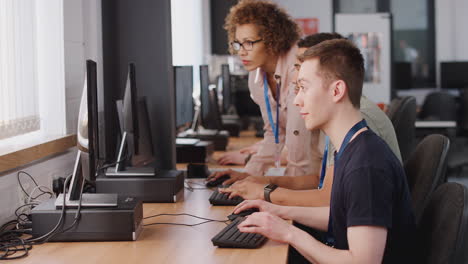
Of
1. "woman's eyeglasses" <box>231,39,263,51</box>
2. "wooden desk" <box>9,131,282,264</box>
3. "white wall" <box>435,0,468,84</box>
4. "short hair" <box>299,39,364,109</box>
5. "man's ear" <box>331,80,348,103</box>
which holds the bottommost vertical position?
"wooden desk" <box>9,131,282,264</box>

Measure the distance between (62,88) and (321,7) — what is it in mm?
6869

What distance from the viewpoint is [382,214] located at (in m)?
1.46

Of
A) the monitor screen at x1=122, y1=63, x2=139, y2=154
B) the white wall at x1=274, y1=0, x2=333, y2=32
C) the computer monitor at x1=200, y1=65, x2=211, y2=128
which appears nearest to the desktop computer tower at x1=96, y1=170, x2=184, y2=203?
the monitor screen at x1=122, y1=63, x2=139, y2=154

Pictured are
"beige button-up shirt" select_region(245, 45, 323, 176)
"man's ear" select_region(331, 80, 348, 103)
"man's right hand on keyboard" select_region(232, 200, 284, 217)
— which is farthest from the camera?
"beige button-up shirt" select_region(245, 45, 323, 176)

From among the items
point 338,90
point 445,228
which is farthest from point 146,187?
point 445,228

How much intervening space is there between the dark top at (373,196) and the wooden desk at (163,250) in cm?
22

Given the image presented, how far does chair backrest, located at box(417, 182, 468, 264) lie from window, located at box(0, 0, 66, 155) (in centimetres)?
134

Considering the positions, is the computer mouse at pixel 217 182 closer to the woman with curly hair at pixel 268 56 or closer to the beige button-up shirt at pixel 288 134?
the woman with curly hair at pixel 268 56

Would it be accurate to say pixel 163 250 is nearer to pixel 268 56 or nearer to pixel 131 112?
pixel 131 112

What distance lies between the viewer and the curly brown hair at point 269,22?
2.92 metres

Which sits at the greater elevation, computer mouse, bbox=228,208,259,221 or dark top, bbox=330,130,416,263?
dark top, bbox=330,130,416,263

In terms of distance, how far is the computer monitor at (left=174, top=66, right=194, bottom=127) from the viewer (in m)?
3.31

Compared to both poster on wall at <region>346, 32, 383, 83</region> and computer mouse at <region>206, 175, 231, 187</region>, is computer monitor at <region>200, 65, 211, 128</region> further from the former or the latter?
poster on wall at <region>346, 32, 383, 83</region>

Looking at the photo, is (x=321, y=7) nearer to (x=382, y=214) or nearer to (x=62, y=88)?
(x=62, y=88)
